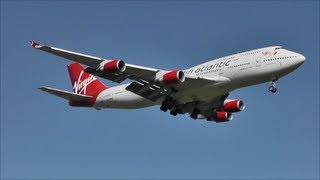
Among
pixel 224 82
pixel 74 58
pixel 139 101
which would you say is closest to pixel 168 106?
pixel 139 101

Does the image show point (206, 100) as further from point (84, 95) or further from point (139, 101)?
point (84, 95)

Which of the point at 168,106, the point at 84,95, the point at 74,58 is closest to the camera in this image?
the point at 74,58

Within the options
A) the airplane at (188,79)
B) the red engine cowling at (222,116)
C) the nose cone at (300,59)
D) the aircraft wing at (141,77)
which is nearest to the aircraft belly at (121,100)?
the airplane at (188,79)

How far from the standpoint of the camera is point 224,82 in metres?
56.9

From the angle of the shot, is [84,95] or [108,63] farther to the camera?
[84,95]

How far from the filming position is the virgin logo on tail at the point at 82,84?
69.4 meters

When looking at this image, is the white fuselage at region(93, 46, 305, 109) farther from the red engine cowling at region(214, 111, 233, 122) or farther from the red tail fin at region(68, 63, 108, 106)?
the red tail fin at region(68, 63, 108, 106)

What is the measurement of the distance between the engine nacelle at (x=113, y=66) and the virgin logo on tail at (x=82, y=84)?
12.9 m

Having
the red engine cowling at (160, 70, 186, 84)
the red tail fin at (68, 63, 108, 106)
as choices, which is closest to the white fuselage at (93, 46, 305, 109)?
the red engine cowling at (160, 70, 186, 84)

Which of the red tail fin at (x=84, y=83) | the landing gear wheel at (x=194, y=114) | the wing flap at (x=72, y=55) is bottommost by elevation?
the landing gear wheel at (x=194, y=114)

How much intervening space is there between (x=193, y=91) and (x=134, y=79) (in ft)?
17.0

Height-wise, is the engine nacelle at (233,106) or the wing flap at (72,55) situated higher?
the wing flap at (72,55)

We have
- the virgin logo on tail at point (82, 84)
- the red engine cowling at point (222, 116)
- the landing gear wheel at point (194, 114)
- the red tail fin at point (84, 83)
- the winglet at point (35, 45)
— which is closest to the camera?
the winglet at point (35, 45)

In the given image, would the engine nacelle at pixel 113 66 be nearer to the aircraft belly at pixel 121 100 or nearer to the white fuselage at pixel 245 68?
the aircraft belly at pixel 121 100
